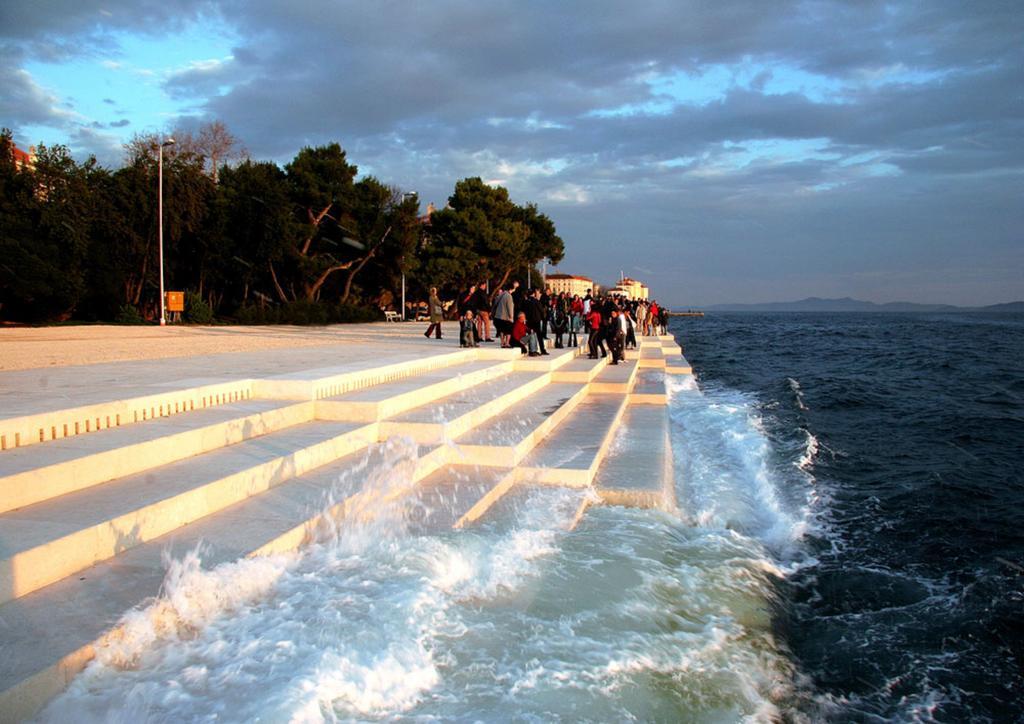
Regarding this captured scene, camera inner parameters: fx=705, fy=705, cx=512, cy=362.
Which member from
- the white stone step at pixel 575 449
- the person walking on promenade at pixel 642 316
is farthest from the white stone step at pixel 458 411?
the person walking on promenade at pixel 642 316

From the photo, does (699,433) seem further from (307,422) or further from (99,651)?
(99,651)

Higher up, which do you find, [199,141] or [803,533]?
[199,141]

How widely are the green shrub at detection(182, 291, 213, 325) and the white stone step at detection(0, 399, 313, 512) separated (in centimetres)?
2560

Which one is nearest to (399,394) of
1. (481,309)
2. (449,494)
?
(449,494)

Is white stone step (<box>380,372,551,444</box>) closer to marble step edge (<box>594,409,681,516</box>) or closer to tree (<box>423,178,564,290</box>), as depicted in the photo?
marble step edge (<box>594,409,681,516</box>)

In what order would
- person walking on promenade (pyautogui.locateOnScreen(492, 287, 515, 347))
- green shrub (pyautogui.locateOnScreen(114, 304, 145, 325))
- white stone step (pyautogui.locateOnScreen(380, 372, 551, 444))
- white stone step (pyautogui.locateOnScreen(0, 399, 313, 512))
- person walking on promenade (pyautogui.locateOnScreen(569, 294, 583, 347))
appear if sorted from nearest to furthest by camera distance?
white stone step (pyautogui.locateOnScreen(0, 399, 313, 512)) → white stone step (pyautogui.locateOnScreen(380, 372, 551, 444)) → person walking on promenade (pyautogui.locateOnScreen(492, 287, 515, 347)) → person walking on promenade (pyautogui.locateOnScreen(569, 294, 583, 347)) → green shrub (pyautogui.locateOnScreen(114, 304, 145, 325))

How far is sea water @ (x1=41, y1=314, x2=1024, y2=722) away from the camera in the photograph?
3.01 m

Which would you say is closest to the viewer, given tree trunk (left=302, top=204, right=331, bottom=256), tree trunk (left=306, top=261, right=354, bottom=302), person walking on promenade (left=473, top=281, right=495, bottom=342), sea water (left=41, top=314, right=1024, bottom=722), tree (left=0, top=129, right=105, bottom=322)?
sea water (left=41, top=314, right=1024, bottom=722)

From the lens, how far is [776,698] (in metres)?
3.83

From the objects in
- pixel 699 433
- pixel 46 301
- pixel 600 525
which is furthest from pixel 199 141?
pixel 600 525

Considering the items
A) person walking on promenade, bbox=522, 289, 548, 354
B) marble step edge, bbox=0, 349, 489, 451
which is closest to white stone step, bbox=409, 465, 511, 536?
marble step edge, bbox=0, 349, 489, 451

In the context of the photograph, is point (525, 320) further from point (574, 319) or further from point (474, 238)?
point (474, 238)

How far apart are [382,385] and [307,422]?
1.89 metres

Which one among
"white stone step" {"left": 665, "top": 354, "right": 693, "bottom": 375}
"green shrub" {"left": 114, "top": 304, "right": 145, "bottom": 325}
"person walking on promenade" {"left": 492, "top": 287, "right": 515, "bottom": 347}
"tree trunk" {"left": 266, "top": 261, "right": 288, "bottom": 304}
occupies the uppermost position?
"tree trunk" {"left": 266, "top": 261, "right": 288, "bottom": 304}
